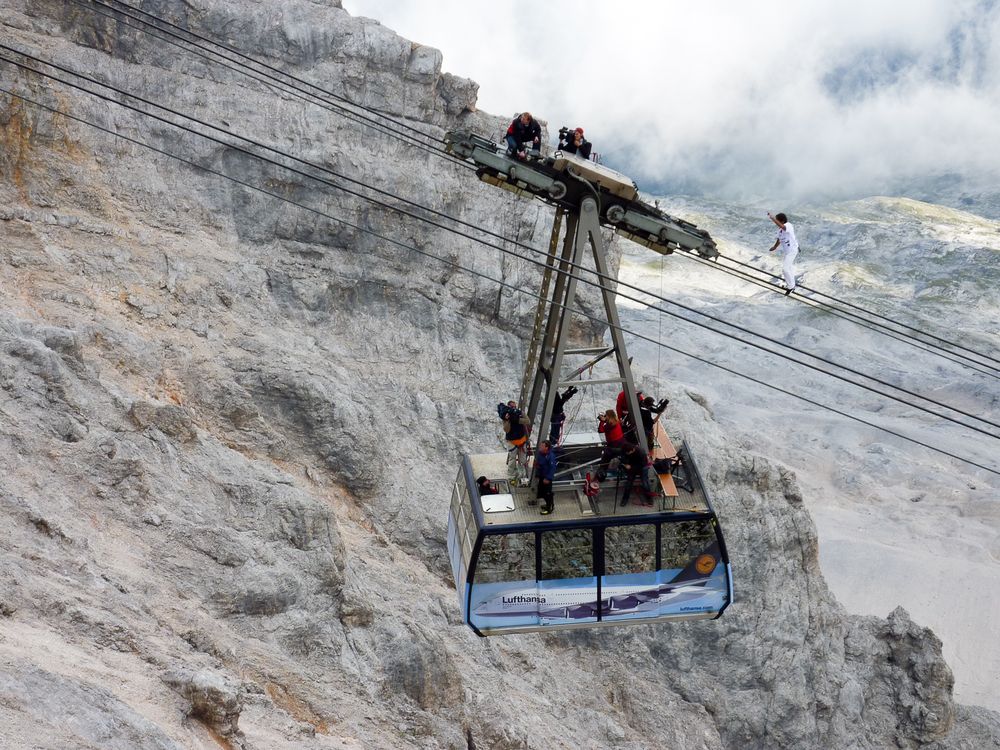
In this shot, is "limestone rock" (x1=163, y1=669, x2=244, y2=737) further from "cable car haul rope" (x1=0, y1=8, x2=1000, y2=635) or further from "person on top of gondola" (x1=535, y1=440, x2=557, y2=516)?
"person on top of gondola" (x1=535, y1=440, x2=557, y2=516)

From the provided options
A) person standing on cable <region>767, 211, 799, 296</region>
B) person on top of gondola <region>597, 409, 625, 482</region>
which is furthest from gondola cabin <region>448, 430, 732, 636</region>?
person standing on cable <region>767, 211, 799, 296</region>

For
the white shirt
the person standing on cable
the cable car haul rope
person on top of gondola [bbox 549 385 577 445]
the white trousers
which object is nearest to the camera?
the cable car haul rope

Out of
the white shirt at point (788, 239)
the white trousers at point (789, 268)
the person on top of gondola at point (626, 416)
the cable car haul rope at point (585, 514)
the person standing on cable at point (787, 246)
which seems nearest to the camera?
the cable car haul rope at point (585, 514)

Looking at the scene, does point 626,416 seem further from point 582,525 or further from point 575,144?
point 575,144

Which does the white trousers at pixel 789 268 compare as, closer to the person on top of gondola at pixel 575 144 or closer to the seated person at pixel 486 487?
the person on top of gondola at pixel 575 144

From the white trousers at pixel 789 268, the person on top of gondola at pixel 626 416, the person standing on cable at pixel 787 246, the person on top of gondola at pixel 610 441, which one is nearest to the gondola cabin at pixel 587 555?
the person on top of gondola at pixel 610 441

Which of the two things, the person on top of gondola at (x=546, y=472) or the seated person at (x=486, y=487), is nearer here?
the person on top of gondola at (x=546, y=472)

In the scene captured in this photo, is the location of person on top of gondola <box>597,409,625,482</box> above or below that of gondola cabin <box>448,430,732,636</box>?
above
